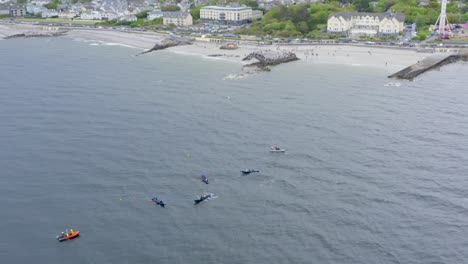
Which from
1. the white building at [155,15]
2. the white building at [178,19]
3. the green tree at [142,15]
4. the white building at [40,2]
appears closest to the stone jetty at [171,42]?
the white building at [178,19]

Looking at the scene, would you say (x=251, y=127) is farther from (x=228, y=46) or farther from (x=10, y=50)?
(x=10, y=50)

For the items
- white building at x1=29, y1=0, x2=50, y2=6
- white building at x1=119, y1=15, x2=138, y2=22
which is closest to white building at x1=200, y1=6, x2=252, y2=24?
white building at x1=119, y1=15, x2=138, y2=22

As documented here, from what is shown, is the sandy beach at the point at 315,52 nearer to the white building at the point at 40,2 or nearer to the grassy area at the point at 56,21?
the grassy area at the point at 56,21

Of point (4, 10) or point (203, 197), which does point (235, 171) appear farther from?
point (4, 10)

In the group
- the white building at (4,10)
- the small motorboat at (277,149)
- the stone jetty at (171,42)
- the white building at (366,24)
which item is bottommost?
the small motorboat at (277,149)

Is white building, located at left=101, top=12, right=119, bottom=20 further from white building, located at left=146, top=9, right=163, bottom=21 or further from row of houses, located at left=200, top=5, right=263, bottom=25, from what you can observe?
row of houses, located at left=200, top=5, right=263, bottom=25

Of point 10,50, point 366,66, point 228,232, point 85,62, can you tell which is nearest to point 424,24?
point 366,66

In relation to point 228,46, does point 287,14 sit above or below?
above
